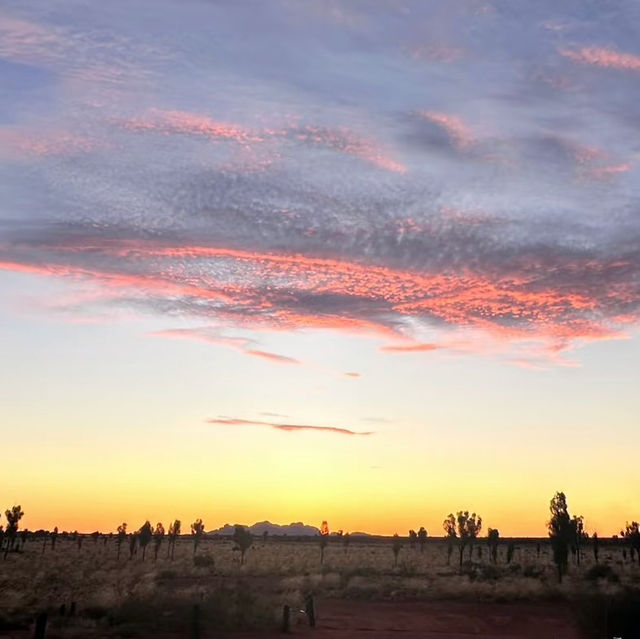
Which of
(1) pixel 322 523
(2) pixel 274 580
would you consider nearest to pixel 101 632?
(2) pixel 274 580

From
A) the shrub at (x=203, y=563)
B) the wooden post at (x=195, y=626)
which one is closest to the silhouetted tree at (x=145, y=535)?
the shrub at (x=203, y=563)

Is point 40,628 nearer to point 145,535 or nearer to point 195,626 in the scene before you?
point 195,626

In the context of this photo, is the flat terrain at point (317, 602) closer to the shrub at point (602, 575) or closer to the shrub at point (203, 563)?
the shrub at point (602, 575)

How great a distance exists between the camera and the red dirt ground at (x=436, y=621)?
1144 inches

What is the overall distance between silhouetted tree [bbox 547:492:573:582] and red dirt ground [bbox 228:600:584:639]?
14.7 meters

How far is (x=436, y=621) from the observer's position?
108 feet

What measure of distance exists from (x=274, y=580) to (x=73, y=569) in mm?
15189

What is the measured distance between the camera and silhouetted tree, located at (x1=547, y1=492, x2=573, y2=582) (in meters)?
52.6

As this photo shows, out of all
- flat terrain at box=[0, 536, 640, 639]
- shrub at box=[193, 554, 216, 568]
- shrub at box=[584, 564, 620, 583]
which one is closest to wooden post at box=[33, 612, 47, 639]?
flat terrain at box=[0, 536, 640, 639]

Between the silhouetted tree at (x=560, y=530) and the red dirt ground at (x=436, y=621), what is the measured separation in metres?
14.7

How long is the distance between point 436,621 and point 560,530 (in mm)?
29120

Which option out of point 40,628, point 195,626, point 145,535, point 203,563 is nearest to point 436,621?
point 195,626

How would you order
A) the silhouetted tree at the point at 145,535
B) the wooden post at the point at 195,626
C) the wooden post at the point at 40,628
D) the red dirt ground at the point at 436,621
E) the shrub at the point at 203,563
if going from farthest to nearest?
the silhouetted tree at the point at 145,535 → the shrub at the point at 203,563 → the red dirt ground at the point at 436,621 → the wooden post at the point at 195,626 → the wooden post at the point at 40,628

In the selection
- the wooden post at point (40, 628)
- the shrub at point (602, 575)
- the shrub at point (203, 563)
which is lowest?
the wooden post at point (40, 628)
